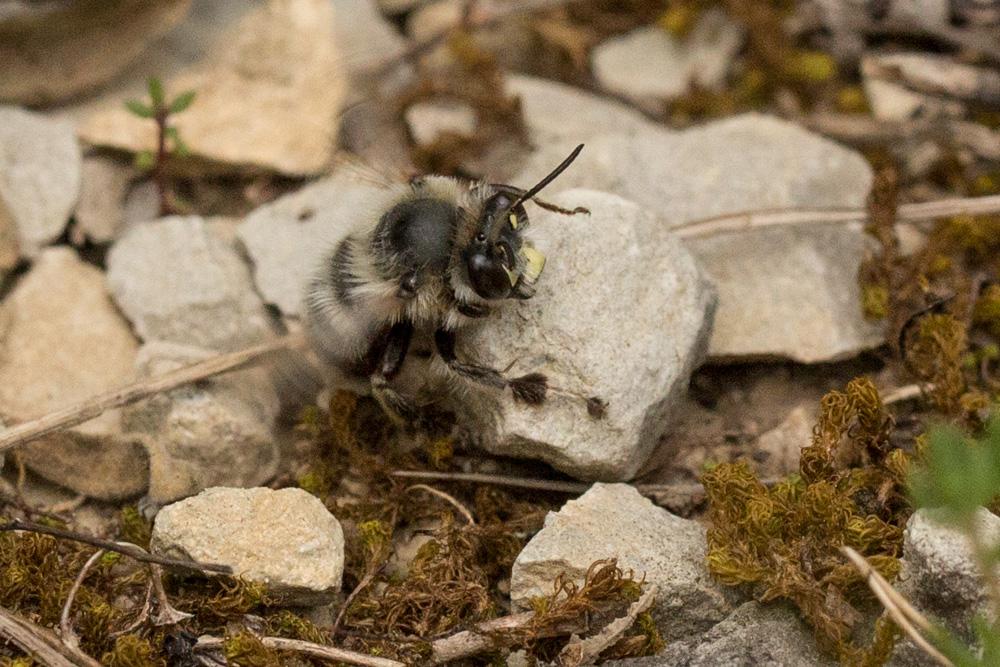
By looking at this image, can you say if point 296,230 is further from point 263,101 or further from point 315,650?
point 315,650

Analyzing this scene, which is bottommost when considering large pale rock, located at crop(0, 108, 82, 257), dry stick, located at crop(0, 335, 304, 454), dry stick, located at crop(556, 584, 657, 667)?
dry stick, located at crop(556, 584, 657, 667)

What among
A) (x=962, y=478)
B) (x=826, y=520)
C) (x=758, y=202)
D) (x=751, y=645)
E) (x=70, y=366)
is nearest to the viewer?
(x=962, y=478)

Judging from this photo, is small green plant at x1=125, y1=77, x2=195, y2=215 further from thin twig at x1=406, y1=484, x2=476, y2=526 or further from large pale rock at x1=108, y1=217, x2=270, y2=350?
thin twig at x1=406, y1=484, x2=476, y2=526

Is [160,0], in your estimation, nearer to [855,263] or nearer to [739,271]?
[739,271]

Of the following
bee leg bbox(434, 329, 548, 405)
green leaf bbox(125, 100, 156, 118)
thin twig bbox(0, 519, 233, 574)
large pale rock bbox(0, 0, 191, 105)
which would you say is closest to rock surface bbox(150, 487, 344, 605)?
thin twig bbox(0, 519, 233, 574)

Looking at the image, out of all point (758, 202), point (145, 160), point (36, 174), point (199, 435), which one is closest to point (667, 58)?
point (758, 202)

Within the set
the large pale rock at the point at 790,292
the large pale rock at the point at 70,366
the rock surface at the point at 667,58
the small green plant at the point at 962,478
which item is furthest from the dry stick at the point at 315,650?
the rock surface at the point at 667,58

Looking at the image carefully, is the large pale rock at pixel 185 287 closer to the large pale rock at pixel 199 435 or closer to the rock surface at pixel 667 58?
the large pale rock at pixel 199 435

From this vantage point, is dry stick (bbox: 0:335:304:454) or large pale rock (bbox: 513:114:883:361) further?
large pale rock (bbox: 513:114:883:361)
